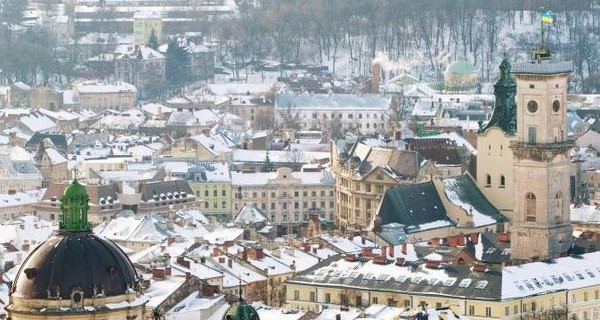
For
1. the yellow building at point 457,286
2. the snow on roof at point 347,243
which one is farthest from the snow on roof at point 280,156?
the yellow building at point 457,286

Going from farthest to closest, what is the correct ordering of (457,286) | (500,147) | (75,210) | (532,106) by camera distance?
(500,147) < (532,106) < (457,286) < (75,210)

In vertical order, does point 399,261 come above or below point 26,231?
above

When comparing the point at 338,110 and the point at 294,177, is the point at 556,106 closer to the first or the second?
the point at 294,177

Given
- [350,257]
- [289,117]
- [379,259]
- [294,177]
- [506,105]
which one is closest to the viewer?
[379,259]

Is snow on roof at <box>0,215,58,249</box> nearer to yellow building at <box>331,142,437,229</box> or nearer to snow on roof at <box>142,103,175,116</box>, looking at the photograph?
yellow building at <box>331,142,437,229</box>

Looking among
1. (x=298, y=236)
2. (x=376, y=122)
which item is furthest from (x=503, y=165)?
(x=376, y=122)

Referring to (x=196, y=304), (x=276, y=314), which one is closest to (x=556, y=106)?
(x=196, y=304)

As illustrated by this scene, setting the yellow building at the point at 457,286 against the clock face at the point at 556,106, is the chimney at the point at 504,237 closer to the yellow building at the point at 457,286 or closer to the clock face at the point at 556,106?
the clock face at the point at 556,106
